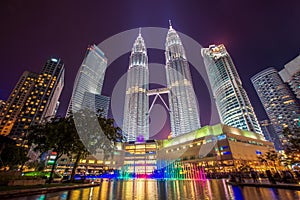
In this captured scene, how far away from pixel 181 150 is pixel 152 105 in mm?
92340

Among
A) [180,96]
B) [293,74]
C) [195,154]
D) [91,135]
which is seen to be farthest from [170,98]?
[91,135]

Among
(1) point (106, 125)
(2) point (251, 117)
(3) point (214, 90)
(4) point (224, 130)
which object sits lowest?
(1) point (106, 125)

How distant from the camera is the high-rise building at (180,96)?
413 ft

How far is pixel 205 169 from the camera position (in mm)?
61656

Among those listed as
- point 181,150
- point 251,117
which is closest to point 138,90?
point 181,150

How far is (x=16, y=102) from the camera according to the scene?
3713 inches

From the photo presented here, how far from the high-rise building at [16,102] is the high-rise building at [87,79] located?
49613mm

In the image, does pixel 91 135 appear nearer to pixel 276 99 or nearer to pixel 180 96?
pixel 180 96

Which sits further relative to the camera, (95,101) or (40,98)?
(95,101)

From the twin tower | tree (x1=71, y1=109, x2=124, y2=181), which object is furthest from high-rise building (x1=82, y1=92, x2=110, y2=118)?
tree (x1=71, y1=109, x2=124, y2=181)

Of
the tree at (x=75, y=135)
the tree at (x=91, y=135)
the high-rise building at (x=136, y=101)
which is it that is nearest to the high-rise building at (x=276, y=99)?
the high-rise building at (x=136, y=101)

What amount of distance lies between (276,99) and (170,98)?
287 feet

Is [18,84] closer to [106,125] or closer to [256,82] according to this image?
[106,125]

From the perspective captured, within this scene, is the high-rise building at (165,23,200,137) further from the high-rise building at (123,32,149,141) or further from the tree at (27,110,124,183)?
the tree at (27,110,124,183)
